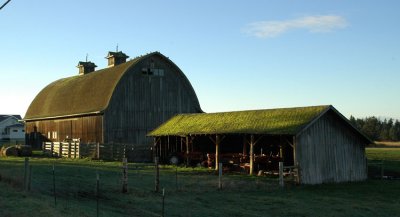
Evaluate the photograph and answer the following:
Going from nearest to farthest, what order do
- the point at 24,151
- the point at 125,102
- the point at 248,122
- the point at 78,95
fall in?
the point at 248,122 < the point at 24,151 < the point at 125,102 < the point at 78,95

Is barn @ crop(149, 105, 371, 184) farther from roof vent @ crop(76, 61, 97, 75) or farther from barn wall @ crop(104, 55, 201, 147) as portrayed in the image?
roof vent @ crop(76, 61, 97, 75)

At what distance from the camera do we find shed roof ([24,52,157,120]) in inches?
1785

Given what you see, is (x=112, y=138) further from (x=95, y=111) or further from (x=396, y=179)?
(x=396, y=179)

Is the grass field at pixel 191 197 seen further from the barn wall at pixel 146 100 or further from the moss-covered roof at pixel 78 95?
the moss-covered roof at pixel 78 95

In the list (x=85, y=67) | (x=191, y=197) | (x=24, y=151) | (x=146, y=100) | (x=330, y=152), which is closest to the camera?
(x=191, y=197)

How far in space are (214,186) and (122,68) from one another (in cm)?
2465

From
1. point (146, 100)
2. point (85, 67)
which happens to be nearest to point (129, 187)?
point (146, 100)

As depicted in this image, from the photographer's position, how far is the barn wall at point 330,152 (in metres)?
27.6

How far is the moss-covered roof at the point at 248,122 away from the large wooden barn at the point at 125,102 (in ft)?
21.5

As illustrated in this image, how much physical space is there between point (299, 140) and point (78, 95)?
2914 centimetres

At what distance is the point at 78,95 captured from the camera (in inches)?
1973

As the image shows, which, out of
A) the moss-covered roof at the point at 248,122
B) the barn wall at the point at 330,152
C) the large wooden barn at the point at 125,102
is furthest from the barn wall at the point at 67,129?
the barn wall at the point at 330,152

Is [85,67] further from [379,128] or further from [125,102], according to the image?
[379,128]

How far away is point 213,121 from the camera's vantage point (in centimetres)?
3506
